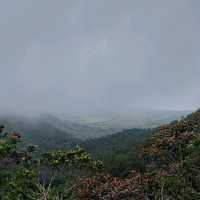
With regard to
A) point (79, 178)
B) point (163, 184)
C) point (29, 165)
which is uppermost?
point (29, 165)

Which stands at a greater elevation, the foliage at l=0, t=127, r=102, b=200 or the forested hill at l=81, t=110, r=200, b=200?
the foliage at l=0, t=127, r=102, b=200

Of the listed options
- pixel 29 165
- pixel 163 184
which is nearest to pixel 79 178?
pixel 29 165

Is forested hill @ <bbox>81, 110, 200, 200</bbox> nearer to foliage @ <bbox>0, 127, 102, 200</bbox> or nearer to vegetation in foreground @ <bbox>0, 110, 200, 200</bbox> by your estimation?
vegetation in foreground @ <bbox>0, 110, 200, 200</bbox>

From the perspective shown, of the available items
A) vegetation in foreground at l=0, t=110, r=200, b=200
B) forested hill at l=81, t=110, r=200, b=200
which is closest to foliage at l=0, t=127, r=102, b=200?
vegetation in foreground at l=0, t=110, r=200, b=200

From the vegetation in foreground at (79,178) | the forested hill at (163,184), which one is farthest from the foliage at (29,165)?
the forested hill at (163,184)

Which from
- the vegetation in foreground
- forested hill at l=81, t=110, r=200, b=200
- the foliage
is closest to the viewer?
the foliage

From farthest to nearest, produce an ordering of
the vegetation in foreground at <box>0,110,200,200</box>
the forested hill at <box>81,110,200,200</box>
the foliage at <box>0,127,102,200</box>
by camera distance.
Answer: the forested hill at <box>81,110,200,200</box>
the vegetation in foreground at <box>0,110,200,200</box>
the foliage at <box>0,127,102,200</box>

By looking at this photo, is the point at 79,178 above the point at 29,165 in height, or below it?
below

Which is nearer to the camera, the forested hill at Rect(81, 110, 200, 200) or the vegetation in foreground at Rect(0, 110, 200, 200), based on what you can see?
the vegetation in foreground at Rect(0, 110, 200, 200)

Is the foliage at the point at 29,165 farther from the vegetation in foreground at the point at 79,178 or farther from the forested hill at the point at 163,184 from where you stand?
the forested hill at the point at 163,184

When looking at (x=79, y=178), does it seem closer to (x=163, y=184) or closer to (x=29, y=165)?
(x=29, y=165)

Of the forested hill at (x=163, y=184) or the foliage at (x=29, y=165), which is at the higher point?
the foliage at (x=29, y=165)

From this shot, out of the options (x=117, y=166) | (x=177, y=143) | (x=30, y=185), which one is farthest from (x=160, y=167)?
(x=117, y=166)

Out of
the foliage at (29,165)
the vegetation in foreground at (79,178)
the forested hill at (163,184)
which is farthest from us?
the forested hill at (163,184)
